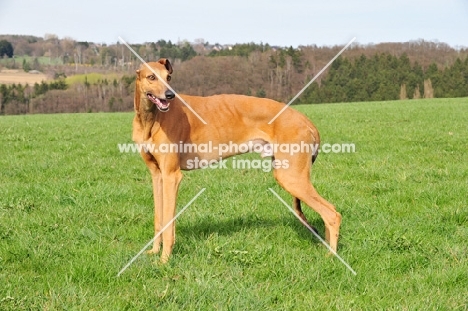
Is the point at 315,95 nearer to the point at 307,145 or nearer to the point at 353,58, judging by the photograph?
the point at 353,58

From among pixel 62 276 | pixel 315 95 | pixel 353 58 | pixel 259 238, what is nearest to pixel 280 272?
pixel 259 238

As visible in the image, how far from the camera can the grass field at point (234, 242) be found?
446 centimetres

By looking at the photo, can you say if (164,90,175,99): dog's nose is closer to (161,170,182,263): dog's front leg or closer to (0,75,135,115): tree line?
(161,170,182,263): dog's front leg

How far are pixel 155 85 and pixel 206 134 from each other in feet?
3.34

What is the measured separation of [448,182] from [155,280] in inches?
225

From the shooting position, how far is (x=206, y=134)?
596 centimetres

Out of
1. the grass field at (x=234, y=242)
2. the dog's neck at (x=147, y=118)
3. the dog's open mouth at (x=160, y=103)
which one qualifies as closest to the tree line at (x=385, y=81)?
the grass field at (x=234, y=242)

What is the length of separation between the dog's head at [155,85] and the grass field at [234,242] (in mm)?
1686

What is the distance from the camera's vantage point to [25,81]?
95812mm

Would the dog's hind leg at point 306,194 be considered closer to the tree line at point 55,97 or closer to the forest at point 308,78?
the forest at point 308,78

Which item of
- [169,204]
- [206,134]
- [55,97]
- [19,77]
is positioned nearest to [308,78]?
[55,97]

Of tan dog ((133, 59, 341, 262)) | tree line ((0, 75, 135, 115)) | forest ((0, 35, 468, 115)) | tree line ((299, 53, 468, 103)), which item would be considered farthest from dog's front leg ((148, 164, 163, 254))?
tree line ((0, 75, 135, 115))

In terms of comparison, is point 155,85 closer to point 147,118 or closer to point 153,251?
point 147,118

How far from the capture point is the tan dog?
5.40 meters
